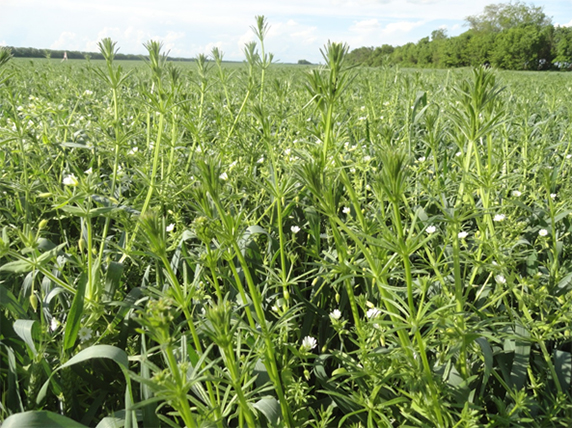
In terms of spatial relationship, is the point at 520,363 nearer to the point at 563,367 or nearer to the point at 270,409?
the point at 563,367

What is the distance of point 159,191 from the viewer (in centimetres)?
238

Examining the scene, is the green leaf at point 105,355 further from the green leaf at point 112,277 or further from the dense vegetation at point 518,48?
the dense vegetation at point 518,48

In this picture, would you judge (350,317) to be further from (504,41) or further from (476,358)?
(504,41)

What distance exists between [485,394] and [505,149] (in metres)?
1.78

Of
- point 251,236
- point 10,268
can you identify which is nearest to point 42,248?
point 10,268

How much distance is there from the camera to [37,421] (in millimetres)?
1114

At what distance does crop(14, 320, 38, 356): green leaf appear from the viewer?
1449 millimetres

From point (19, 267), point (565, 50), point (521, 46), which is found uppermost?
point (521, 46)

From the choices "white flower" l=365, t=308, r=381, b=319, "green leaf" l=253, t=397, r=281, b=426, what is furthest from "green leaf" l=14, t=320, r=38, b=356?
"white flower" l=365, t=308, r=381, b=319

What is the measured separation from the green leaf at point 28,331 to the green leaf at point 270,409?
34.2 inches

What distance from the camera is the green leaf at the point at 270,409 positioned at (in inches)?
48.5

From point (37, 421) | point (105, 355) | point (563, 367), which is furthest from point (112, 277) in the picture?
point (563, 367)

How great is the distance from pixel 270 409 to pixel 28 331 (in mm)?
966

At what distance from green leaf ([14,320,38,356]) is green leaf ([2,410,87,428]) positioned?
14.4 inches
